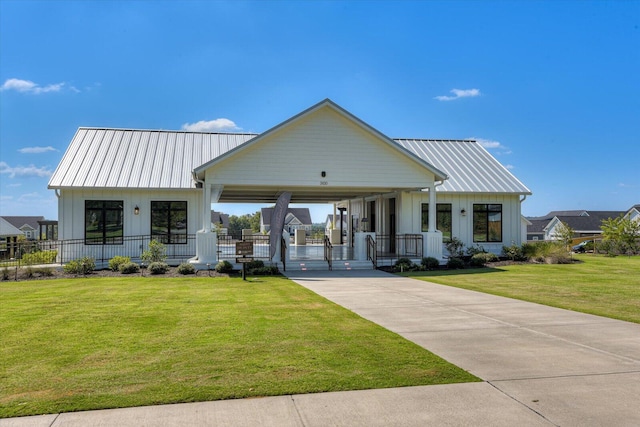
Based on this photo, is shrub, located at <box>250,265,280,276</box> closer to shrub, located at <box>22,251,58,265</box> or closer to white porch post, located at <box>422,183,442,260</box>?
white porch post, located at <box>422,183,442,260</box>

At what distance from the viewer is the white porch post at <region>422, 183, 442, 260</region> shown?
64.1 feet

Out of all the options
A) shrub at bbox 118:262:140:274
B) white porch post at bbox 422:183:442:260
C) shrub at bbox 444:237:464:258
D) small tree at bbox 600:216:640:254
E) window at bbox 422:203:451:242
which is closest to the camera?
shrub at bbox 118:262:140:274

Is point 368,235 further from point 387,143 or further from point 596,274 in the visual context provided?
point 596,274

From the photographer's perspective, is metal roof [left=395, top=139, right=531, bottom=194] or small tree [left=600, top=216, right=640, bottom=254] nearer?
metal roof [left=395, top=139, right=531, bottom=194]

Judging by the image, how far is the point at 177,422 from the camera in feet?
13.9

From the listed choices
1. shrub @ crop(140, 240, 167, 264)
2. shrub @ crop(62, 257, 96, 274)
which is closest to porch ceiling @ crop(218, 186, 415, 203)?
shrub @ crop(140, 240, 167, 264)

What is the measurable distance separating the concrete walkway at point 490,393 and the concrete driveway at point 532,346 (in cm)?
1

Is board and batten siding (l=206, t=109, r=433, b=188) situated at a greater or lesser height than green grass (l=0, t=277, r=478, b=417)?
greater

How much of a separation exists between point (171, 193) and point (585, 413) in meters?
18.9

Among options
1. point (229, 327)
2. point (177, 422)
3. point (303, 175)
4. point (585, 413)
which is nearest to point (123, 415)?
point (177, 422)

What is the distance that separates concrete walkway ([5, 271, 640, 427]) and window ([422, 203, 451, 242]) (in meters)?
13.9

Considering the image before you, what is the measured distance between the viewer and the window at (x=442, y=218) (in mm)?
22516

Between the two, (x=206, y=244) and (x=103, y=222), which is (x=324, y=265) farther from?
(x=103, y=222)

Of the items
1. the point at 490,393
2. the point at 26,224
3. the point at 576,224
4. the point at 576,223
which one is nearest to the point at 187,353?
the point at 490,393
